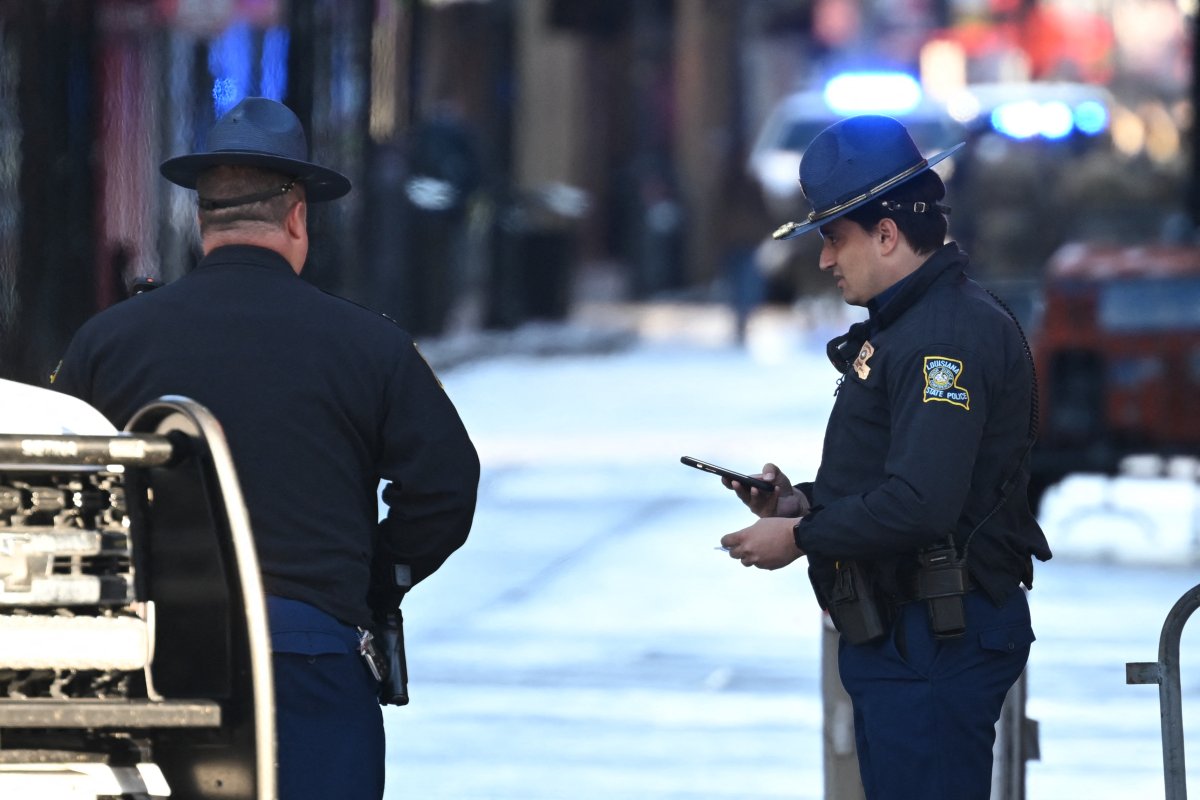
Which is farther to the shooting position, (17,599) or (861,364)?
(861,364)

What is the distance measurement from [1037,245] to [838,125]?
23.7 m

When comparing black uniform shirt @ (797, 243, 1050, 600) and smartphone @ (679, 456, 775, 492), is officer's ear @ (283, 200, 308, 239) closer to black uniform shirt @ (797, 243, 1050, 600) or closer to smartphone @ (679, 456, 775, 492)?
smartphone @ (679, 456, 775, 492)

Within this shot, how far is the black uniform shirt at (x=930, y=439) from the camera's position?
451cm

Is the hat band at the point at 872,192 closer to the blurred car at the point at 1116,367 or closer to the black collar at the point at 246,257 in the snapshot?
the black collar at the point at 246,257

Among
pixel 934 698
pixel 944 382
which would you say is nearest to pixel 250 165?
pixel 944 382

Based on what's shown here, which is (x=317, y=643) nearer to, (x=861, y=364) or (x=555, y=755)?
(x=861, y=364)

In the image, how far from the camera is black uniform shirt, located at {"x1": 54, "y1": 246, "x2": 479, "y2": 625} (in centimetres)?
447

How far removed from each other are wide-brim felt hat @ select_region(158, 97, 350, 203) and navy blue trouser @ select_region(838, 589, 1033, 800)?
1.35 metres

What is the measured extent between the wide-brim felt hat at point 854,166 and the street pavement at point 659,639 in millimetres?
3487

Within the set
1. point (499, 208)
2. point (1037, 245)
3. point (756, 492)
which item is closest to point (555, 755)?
point (756, 492)

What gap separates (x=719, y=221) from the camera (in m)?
38.1

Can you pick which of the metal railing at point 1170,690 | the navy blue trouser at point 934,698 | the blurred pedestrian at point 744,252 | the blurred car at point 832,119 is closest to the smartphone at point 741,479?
the navy blue trouser at point 934,698

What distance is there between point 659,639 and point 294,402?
6.27 metres

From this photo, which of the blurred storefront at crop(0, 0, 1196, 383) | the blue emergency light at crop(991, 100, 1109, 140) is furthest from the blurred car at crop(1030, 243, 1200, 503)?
the blue emergency light at crop(991, 100, 1109, 140)
